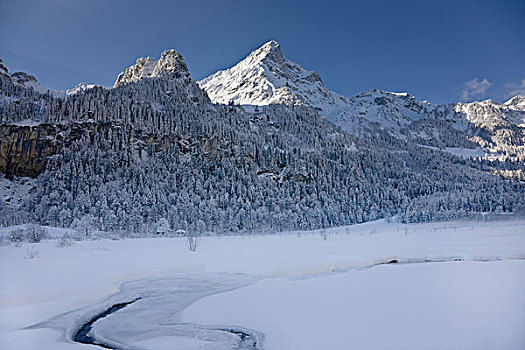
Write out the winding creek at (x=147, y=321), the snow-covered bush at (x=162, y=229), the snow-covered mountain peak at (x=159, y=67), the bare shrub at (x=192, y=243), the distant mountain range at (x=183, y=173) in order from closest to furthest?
1. the winding creek at (x=147, y=321)
2. the bare shrub at (x=192, y=243)
3. the snow-covered bush at (x=162, y=229)
4. the distant mountain range at (x=183, y=173)
5. the snow-covered mountain peak at (x=159, y=67)

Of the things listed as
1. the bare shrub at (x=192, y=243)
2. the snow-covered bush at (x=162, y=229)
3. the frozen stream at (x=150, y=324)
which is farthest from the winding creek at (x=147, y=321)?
the snow-covered bush at (x=162, y=229)

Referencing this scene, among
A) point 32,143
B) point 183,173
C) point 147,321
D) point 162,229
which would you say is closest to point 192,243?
point 147,321

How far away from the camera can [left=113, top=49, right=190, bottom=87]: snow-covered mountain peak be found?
461 ft

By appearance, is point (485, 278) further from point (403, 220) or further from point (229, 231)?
point (403, 220)

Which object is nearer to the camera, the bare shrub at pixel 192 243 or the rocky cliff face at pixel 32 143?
the bare shrub at pixel 192 243

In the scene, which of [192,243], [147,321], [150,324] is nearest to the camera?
[150,324]

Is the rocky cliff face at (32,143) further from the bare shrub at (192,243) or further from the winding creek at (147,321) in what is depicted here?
the winding creek at (147,321)

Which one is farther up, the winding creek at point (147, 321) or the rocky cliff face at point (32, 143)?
the rocky cliff face at point (32, 143)

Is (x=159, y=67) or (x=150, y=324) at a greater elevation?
(x=159, y=67)

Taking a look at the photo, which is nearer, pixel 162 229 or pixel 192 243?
pixel 192 243

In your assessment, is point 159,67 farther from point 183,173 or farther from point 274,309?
point 274,309

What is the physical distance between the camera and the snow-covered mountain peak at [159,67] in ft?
461

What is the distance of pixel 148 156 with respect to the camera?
303 feet

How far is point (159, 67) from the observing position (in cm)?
14825
